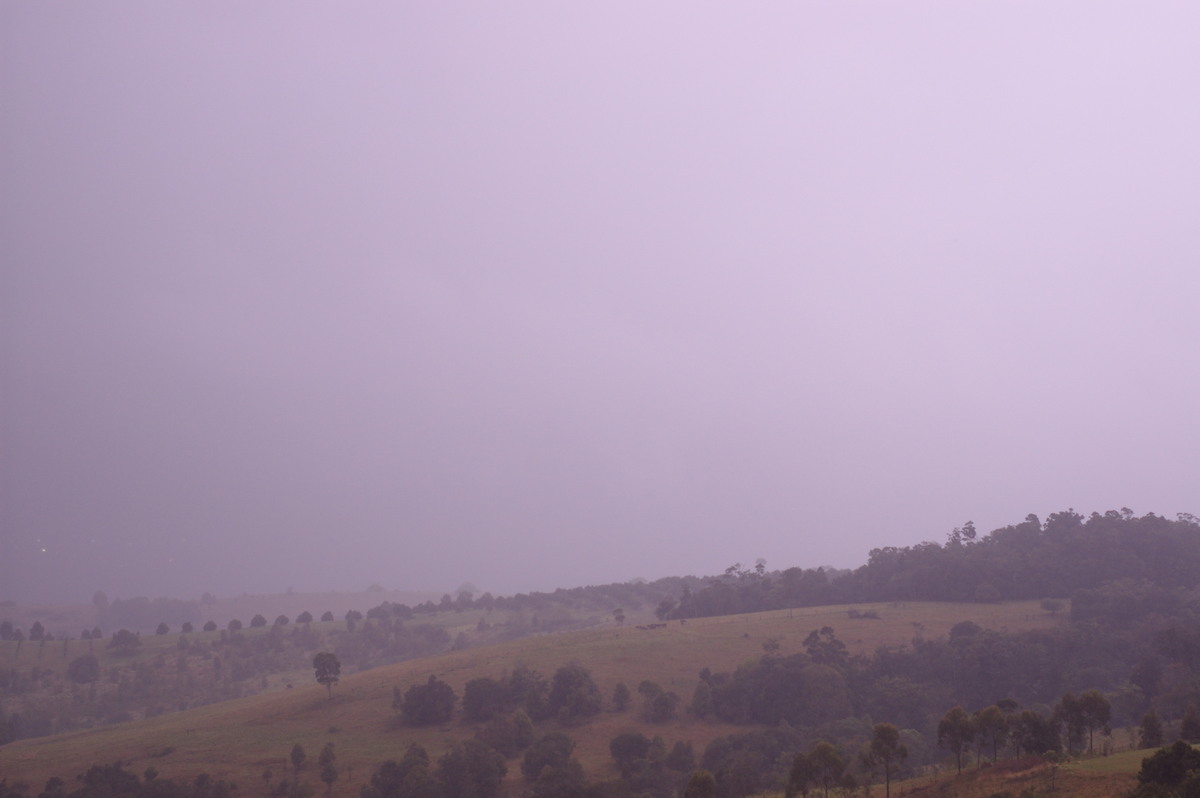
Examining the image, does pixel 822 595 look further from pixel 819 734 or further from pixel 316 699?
pixel 316 699

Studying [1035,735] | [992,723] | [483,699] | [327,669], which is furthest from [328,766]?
[1035,735]

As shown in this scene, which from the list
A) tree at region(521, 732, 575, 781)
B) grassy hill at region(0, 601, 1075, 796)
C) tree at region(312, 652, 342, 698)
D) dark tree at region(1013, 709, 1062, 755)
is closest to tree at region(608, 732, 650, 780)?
grassy hill at region(0, 601, 1075, 796)

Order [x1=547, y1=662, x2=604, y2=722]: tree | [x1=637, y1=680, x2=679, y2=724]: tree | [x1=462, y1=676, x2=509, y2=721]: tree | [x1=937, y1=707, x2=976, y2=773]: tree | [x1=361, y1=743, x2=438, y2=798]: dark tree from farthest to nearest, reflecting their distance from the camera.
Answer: [x1=462, y1=676, x2=509, y2=721]: tree < [x1=547, y1=662, x2=604, y2=722]: tree < [x1=637, y1=680, x2=679, y2=724]: tree < [x1=361, y1=743, x2=438, y2=798]: dark tree < [x1=937, y1=707, x2=976, y2=773]: tree

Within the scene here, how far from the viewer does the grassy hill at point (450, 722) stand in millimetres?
42344

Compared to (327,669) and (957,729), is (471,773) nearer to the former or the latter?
(957,729)

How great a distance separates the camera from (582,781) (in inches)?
1416

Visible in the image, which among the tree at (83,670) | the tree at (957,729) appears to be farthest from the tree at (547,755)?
the tree at (83,670)

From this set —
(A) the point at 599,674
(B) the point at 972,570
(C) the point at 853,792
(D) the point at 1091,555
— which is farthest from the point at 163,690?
(D) the point at 1091,555

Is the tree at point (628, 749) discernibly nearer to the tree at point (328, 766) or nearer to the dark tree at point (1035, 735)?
the tree at point (328, 766)

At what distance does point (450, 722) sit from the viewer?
49.9m

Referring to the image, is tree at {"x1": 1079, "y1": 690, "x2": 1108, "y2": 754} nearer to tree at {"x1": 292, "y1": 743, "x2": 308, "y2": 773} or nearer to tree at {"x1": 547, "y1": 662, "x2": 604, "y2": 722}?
tree at {"x1": 547, "y1": 662, "x2": 604, "y2": 722}

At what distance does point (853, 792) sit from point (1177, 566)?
198 ft

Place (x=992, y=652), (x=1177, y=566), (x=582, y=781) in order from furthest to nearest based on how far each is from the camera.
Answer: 1. (x=1177, y=566)
2. (x=992, y=652)
3. (x=582, y=781)

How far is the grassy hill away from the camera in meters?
42.3
